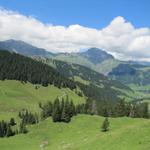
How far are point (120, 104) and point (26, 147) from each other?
70394 mm

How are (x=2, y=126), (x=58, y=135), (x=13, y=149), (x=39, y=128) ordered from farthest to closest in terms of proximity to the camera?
1. (x=2, y=126)
2. (x=39, y=128)
3. (x=58, y=135)
4. (x=13, y=149)

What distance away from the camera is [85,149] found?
76312mm

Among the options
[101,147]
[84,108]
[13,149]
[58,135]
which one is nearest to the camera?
[101,147]

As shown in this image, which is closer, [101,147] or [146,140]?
[146,140]

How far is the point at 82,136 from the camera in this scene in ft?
368

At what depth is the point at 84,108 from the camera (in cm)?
18838

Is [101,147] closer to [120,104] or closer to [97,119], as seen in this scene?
[97,119]

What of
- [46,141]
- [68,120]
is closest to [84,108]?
[68,120]

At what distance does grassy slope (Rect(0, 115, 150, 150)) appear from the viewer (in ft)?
244

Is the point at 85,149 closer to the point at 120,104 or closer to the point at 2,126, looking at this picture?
the point at 2,126

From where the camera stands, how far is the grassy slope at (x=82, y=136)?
74.2m

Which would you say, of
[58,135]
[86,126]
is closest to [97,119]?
[86,126]

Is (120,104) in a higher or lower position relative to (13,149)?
higher

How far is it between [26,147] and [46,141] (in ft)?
28.8
